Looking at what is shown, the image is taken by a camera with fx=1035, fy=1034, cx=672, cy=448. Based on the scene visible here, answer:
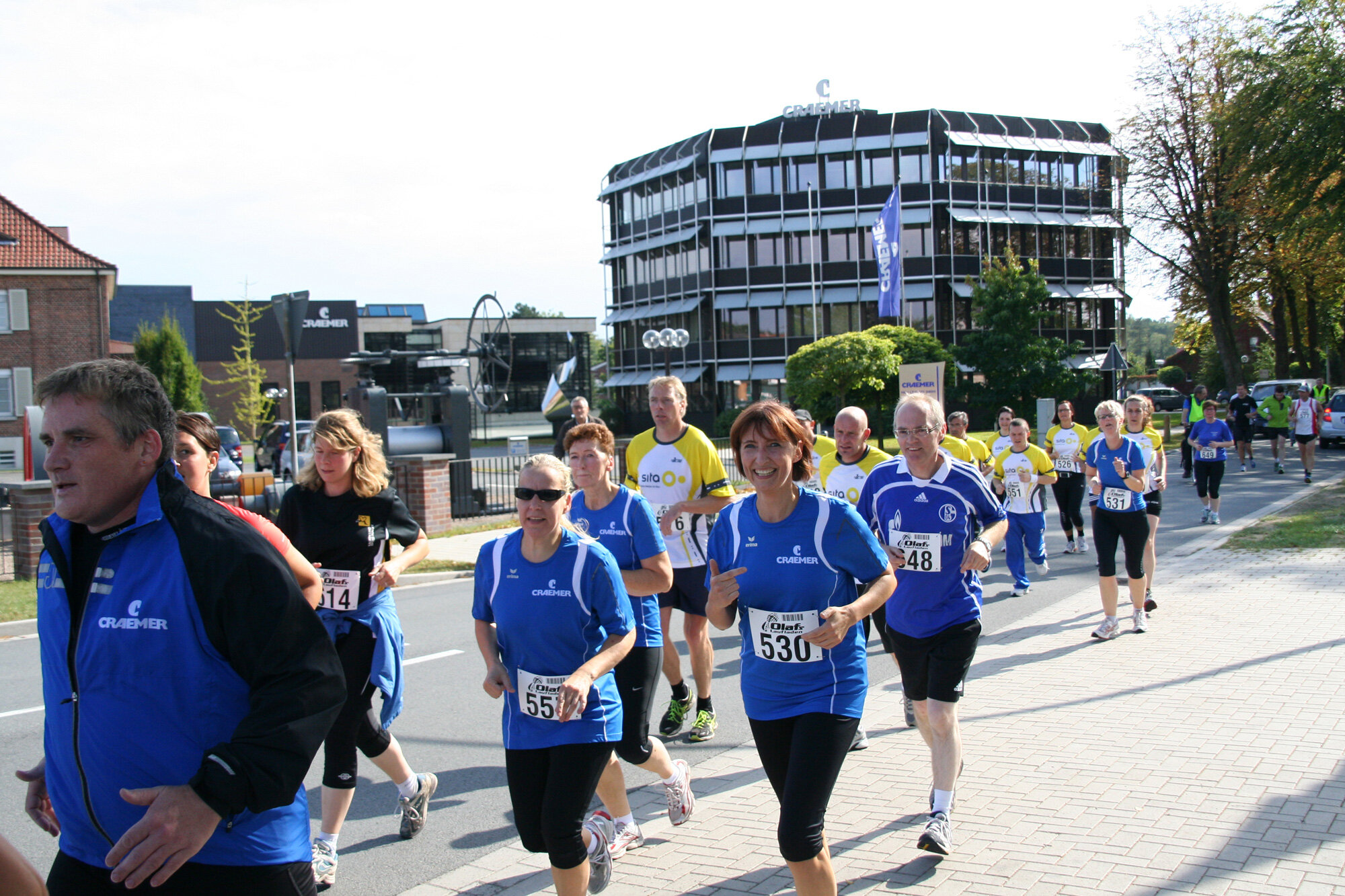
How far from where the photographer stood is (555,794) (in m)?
3.54

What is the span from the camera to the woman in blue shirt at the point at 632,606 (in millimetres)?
4555

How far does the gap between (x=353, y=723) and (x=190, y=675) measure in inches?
92.6

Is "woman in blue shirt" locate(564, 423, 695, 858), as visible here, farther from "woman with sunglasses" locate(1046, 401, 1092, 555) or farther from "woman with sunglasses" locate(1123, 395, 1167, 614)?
"woman with sunglasses" locate(1046, 401, 1092, 555)

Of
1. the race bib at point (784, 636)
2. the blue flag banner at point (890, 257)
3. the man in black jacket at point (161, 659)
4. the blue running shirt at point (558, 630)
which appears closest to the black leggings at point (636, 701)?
the blue running shirt at point (558, 630)

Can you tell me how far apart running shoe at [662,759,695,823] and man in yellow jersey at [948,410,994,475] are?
675cm

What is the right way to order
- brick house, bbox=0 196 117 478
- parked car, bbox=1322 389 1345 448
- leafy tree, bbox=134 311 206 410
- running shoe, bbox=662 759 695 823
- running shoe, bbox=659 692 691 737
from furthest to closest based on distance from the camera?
leafy tree, bbox=134 311 206 410 → brick house, bbox=0 196 117 478 → parked car, bbox=1322 389 1345 448 → running shoe, bbox=659 692 691 737 → running shoe, bbox=662 759 695 823

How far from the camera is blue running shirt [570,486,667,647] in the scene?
4699 mm

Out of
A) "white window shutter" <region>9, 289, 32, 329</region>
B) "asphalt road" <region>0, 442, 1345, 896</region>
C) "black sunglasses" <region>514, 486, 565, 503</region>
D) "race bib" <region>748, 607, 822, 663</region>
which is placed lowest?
"asphalt road" <region>0, 442, 1345, 896</region>

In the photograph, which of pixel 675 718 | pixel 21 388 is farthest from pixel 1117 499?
pixel 21 388

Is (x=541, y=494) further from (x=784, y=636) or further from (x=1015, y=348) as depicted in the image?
(x=1015, y=348)

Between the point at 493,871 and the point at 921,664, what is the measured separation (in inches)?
83.1

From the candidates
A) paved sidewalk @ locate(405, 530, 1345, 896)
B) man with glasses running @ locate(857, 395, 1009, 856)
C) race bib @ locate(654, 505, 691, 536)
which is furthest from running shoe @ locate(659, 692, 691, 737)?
man with glasses running @ locate(857, 395, 1009, 856)

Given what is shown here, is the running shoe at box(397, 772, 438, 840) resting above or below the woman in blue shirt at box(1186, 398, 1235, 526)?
below

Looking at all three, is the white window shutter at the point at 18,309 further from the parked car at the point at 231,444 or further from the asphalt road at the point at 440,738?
the asphalt road at the point at 440,738
